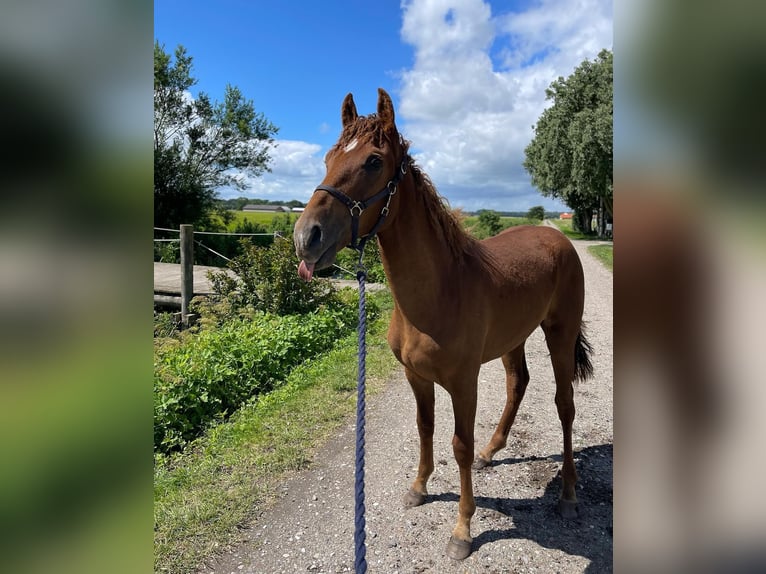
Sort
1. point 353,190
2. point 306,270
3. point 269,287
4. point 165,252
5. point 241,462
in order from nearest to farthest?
point 306,270
point 353,190
point 241,462
point 269,287
point 165,252

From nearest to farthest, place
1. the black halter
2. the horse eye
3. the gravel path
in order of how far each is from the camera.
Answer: the black halter < the horse eye < the gravel path

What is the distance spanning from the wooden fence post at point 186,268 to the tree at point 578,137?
2010 cm

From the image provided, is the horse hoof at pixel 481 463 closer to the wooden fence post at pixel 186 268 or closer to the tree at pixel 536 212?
the wooden fence post at pixel 186 268

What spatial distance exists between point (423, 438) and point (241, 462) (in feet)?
4.99

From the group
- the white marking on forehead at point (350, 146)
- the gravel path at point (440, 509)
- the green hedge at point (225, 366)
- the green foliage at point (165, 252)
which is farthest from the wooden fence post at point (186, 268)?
the green foliage at point (165, 252)

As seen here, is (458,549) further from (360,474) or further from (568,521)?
(360,474)

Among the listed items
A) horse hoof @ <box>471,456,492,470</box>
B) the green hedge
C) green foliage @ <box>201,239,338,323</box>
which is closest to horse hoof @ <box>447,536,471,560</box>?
horse hoof @ <box>471,456,492,470</box>

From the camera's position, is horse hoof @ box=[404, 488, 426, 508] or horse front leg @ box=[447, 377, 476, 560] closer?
horse front leg @ box=[447, 377, 476, 560]

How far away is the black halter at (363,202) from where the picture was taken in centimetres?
204

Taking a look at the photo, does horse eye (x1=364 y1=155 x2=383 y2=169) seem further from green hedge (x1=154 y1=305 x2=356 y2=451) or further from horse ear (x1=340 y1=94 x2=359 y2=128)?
green hedge (x1=154 y1=305 x2=356 y2=451)

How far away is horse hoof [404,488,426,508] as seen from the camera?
3.15 m

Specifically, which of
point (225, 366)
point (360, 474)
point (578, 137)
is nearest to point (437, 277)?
point (360, 474)

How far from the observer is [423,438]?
3.16 metres
